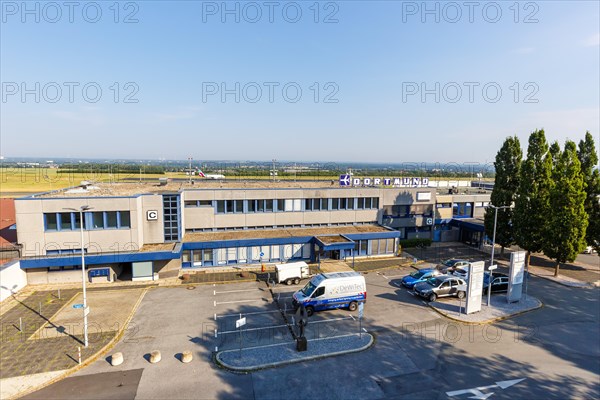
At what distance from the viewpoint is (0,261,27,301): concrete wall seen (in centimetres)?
2622

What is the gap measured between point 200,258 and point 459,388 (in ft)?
89.1

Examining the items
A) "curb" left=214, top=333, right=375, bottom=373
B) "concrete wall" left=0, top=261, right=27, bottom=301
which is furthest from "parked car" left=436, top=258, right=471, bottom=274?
"concrete wall" left=0, top=261, right=27, bottom=301

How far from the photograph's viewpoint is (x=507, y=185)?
132ft

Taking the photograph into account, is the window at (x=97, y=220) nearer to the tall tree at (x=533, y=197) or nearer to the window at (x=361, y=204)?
the window at (x=361, y=204)

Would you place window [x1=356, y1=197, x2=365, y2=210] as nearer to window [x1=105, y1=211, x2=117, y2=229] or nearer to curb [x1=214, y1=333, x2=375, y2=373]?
curb [x1=214, y1=333, x2=375, y2=373]

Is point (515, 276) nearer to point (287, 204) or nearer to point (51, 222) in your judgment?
point (287, 204)

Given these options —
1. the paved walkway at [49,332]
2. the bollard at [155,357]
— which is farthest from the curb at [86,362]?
the bollard at [155,357]

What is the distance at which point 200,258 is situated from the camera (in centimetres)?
3575

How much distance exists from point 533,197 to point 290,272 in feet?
91.4

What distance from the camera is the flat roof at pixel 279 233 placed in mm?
36844

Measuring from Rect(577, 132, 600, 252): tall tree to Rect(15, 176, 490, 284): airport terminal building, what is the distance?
37.9 feet

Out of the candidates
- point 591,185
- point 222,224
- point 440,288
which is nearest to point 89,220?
point 222,224

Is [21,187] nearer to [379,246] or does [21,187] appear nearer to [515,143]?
[379,246]

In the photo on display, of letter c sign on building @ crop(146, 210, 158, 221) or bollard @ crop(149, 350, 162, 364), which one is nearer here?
bollard @ crop(149, 350, 162, 364)
